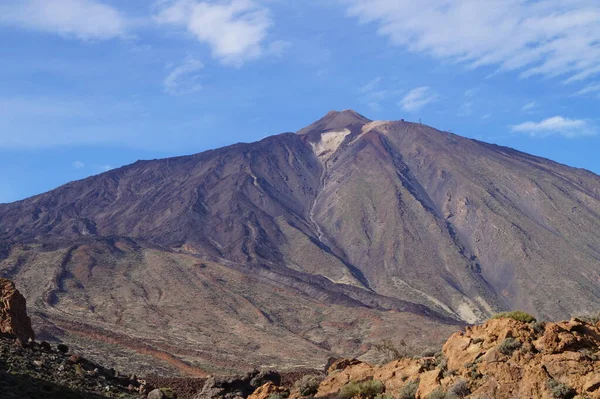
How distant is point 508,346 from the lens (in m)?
12.2

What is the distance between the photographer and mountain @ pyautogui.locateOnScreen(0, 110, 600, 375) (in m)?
63.7

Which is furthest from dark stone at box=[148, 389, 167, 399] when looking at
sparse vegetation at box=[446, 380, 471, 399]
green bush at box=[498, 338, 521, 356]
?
green bush at box=[498, 338, 521, 356]

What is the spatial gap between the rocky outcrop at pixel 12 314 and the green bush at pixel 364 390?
1032cm

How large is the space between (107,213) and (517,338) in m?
138

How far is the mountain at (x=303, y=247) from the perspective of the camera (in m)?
63.7

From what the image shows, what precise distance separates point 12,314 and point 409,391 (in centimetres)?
1290

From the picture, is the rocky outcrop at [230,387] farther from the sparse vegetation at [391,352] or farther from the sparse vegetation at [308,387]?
the sparse vegetation at [391,352]

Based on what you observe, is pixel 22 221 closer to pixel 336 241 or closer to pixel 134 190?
pixel 134 190

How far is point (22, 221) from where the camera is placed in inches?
5428

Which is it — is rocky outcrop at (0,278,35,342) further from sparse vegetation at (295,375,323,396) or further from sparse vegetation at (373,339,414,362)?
sparse vegetation at (373,339,414,362)

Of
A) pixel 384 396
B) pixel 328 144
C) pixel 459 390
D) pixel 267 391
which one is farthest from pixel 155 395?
pixel 328 144

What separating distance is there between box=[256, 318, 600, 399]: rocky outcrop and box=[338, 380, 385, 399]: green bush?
0.14 meters

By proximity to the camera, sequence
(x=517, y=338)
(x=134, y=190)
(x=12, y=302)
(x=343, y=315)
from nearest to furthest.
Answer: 1. (x=517, y=338)
2. (x=12, y=302)
3. (x=343, y=315)
4. (x=134, y=190)

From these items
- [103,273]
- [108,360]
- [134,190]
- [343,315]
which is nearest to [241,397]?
[108,360]
